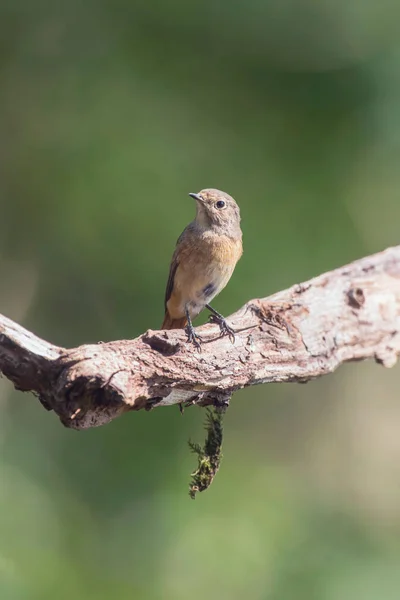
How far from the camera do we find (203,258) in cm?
491

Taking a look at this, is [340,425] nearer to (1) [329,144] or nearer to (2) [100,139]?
(1) [329,144]

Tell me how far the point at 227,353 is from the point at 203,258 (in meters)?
1.54

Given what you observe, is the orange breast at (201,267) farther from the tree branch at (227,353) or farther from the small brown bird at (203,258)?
the tree branch at (227,353)

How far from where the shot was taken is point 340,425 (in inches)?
305

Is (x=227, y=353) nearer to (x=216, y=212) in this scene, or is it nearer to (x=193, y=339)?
(x=193, y=339)

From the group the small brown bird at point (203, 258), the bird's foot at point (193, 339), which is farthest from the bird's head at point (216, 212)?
the bird's foot at point (193, 339)

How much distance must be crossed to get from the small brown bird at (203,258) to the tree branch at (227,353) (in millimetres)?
1169

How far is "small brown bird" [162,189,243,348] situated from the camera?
4930mm

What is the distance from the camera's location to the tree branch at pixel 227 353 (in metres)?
2.86

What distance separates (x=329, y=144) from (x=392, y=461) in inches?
131

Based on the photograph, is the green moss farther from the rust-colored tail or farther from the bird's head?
the bird's head

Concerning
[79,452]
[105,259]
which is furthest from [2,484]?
[105,259]

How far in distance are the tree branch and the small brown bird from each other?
46.0 inches

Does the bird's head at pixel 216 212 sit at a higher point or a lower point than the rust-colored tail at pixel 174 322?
higher
